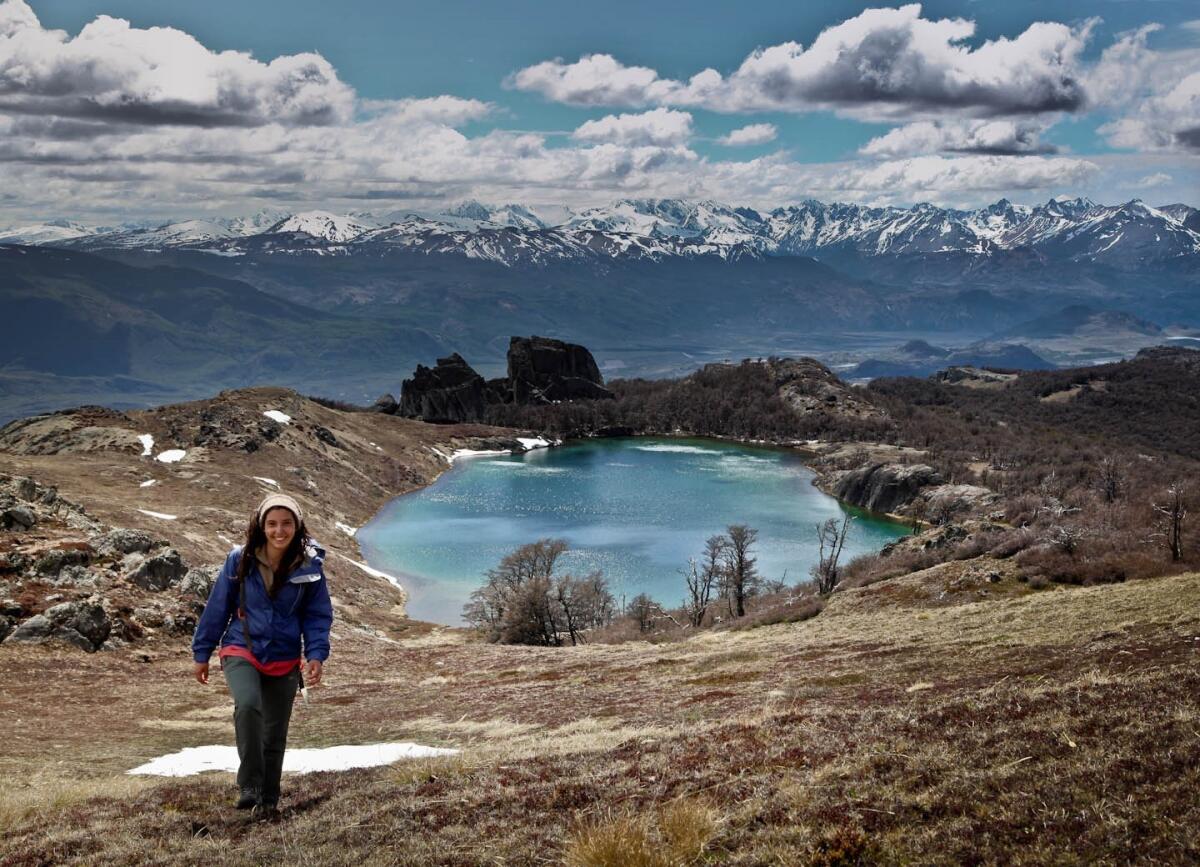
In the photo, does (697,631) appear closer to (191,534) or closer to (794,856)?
(191,534)

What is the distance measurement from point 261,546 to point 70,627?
96.9ft

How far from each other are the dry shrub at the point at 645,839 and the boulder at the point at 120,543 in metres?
43.1

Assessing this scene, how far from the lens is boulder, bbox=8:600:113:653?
3453cm

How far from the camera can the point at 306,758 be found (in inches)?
756

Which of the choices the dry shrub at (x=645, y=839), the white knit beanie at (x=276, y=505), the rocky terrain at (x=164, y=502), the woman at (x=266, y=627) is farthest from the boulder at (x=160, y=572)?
the dry shrub at (x=645, y=839)

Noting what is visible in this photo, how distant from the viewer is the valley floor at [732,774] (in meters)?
9.24

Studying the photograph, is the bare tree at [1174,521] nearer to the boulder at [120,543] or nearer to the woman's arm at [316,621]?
the woman's arm at [316,621]

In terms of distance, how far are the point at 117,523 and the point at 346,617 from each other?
56.2 feet

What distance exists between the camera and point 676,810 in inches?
403

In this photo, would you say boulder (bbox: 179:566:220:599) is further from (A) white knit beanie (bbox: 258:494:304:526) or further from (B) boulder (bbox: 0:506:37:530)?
(A) white knit beanie (bbox: 258:494:304:526)

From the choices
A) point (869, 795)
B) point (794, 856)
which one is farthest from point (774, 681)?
point (794, 856)

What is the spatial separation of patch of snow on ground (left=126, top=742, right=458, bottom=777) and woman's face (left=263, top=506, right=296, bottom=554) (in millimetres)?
7214

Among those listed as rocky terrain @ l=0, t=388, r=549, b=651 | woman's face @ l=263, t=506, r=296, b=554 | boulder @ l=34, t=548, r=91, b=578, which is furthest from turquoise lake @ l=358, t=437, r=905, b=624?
woman's face @ l=263, t=506, r=296, b=554

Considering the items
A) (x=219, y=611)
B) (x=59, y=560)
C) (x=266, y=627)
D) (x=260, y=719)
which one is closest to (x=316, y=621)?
(x=266, y=627)
